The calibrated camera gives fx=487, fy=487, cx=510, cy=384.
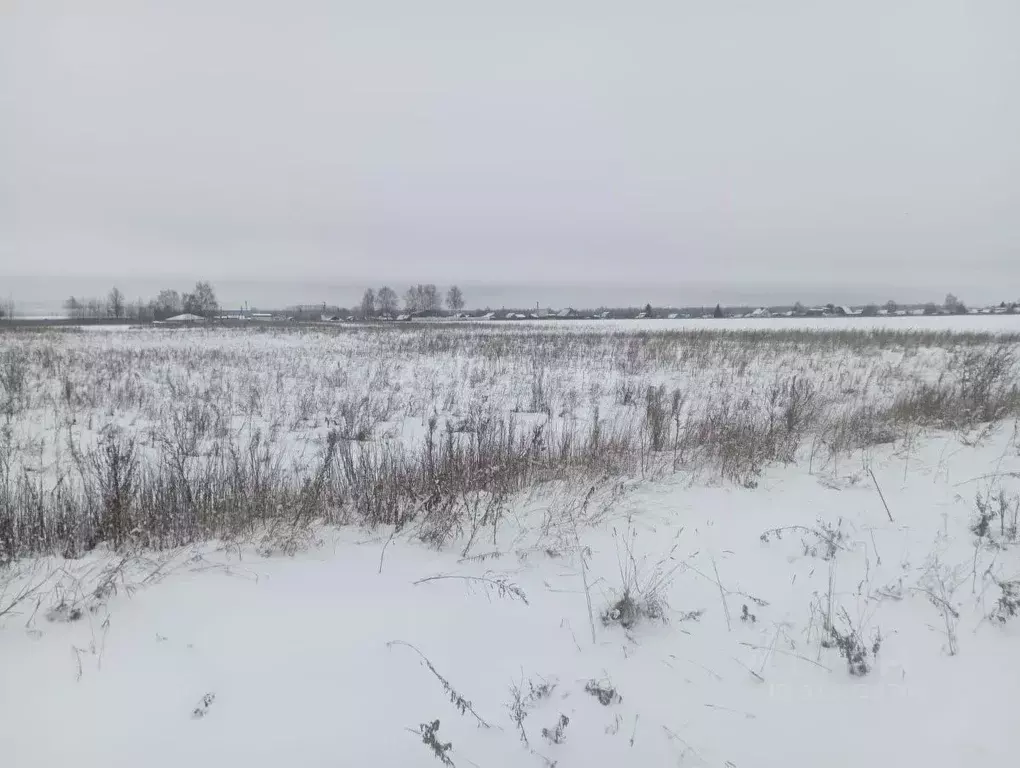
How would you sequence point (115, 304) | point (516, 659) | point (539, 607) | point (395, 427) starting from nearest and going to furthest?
1. point (516, 659)
2. point (539, 607)
3. point (395, 427)
4. point (115, 304)

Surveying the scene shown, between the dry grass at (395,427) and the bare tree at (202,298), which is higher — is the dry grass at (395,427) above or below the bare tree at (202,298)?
below

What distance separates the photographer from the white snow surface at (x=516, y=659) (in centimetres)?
201

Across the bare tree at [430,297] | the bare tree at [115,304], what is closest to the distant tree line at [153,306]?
the bare tree at [115,304]

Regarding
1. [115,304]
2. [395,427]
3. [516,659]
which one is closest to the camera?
[516,659]

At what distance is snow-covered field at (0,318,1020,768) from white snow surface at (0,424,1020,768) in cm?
1

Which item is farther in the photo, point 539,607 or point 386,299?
point 386,299

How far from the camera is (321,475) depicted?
4.47 metres

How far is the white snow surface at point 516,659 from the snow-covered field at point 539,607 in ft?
0.04

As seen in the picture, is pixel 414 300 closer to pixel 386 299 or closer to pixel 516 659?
pixel 386 299

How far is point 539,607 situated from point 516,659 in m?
0.45

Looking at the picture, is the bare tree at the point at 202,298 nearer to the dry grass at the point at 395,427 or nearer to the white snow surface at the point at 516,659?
the dry grass at the point at 395,427

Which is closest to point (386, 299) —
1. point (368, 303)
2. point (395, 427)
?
point (368, 303)

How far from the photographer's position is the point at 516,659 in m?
2.49

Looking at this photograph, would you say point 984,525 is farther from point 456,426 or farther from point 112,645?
point 456,426
